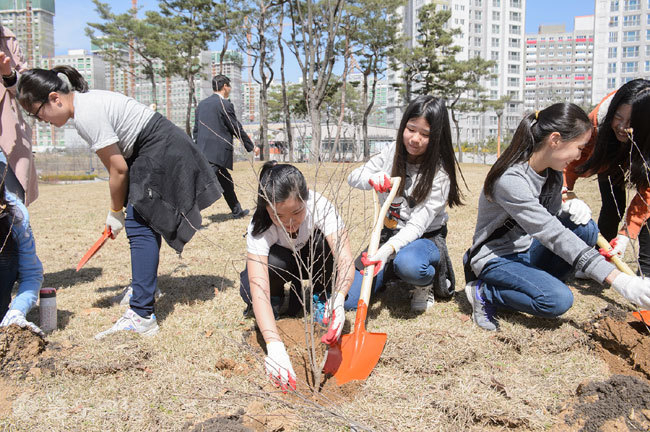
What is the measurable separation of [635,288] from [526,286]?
52 cm

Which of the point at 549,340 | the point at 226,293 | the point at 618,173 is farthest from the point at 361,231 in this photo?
the point at 549,340

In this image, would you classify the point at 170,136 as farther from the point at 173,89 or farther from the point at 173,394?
the point at 173,89

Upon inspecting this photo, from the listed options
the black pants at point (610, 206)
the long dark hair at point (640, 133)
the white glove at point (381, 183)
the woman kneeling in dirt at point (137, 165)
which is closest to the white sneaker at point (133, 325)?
the woman kneeling in dirt at point (137, 165)

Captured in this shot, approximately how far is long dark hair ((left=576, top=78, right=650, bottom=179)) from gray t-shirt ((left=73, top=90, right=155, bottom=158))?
289 centimetres

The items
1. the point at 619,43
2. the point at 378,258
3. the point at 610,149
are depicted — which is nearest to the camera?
the point at 378,258

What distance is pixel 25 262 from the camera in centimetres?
271

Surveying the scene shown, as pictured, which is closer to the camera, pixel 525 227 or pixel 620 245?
pixel 525 227

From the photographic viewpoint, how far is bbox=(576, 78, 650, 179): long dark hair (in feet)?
9.61

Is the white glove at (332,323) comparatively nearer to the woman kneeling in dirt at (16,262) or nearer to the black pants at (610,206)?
the woman kneeling in dirt at (16,262)

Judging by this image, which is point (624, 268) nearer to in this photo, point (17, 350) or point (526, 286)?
point (526, 286)

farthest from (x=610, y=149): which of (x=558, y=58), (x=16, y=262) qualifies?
(x=558, y=58)

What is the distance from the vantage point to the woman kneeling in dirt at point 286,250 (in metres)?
2.08

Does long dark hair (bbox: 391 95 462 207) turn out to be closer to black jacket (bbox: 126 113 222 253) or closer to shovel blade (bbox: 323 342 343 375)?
shovel blade (bbox: 323 342 343 375)

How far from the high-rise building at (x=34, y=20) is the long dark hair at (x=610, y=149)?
102 ft
